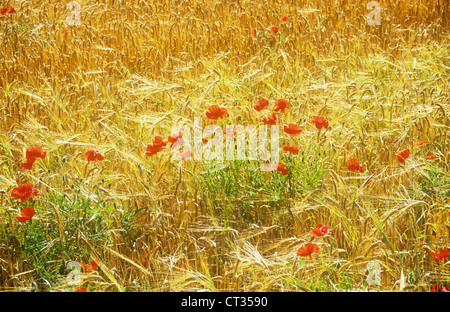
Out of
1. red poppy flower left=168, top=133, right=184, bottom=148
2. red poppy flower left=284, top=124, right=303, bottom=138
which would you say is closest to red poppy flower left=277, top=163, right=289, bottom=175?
red poppy flower left=284, top=124, right=303, bottom=138

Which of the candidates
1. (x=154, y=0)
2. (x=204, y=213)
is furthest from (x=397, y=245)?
(x=154, y=0)

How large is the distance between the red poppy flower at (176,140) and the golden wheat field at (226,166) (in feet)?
0.11

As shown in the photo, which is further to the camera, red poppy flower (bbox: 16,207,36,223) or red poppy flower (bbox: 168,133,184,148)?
red poppy flower (bbox: 168,133,184,148)

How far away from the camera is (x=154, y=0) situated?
4.76 metres

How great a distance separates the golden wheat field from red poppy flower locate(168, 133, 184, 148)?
1.3 inches

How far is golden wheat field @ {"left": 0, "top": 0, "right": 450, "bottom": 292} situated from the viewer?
1546 mm

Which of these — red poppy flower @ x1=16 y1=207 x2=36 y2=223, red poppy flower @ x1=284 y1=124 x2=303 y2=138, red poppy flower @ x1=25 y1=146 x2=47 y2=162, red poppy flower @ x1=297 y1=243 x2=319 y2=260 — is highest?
red poppy flower @ x1=284 y1=124 x2=303 y2=138

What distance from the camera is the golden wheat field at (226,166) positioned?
1.55m

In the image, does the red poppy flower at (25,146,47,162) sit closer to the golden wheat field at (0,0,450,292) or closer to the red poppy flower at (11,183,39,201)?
the golden wheat field at (0,0,450,292)

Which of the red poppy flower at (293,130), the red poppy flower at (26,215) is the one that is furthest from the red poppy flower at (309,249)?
the red poppy flower at (26,215)

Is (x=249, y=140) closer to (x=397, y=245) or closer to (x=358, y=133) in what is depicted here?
(x=358, y=133)

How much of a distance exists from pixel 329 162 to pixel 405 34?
219 cm

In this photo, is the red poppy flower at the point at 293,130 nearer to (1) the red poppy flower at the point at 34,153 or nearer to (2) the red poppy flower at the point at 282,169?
(2) the red poppy flower at the point at 282,169
